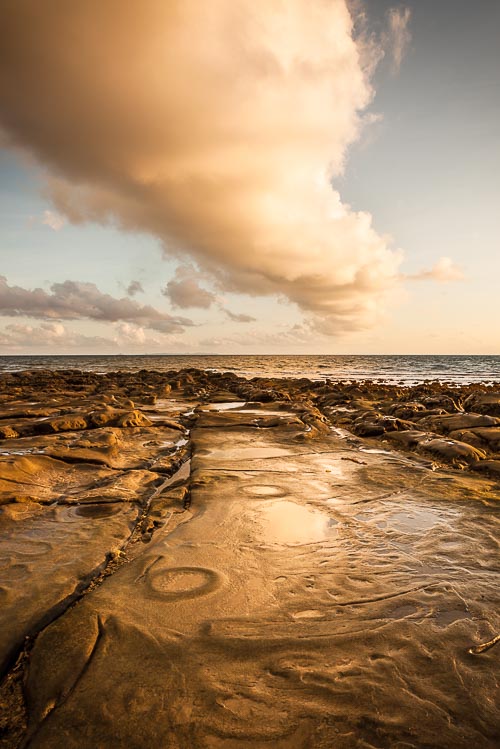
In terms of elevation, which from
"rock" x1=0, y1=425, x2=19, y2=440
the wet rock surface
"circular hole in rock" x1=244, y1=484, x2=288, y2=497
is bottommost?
"circular hole in rock" x1=244, y1=484, x2=288, y2=497

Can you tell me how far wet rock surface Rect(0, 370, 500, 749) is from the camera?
202 cm

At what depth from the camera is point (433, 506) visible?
5.06m

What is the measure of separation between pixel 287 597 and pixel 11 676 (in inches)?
75.6

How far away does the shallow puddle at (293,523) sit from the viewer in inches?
162

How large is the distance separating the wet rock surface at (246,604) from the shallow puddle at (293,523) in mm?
28

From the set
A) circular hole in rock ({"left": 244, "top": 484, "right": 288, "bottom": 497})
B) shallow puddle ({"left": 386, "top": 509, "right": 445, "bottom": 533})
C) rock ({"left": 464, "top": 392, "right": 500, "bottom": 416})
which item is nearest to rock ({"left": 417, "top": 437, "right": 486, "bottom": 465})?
shallow puddle ({"left": 386, "top": 509, "right": 445, "bottom": 533})

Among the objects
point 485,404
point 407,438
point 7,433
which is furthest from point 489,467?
point 7,433

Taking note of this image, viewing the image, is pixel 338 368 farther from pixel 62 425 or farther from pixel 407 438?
pixel 62 425

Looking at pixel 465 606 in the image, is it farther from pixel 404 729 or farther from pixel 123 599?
pixel 123 599

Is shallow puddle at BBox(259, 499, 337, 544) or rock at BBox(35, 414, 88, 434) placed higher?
rock at BBox(35, 414, 88, 434)

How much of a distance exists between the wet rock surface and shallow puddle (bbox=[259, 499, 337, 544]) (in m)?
0.03

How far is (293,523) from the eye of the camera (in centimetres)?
450

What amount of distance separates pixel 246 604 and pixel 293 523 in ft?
5.36

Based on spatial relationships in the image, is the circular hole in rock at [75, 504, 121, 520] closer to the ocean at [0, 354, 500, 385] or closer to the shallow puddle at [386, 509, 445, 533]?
the shallow puddle at [386, 509, 445, 533]
